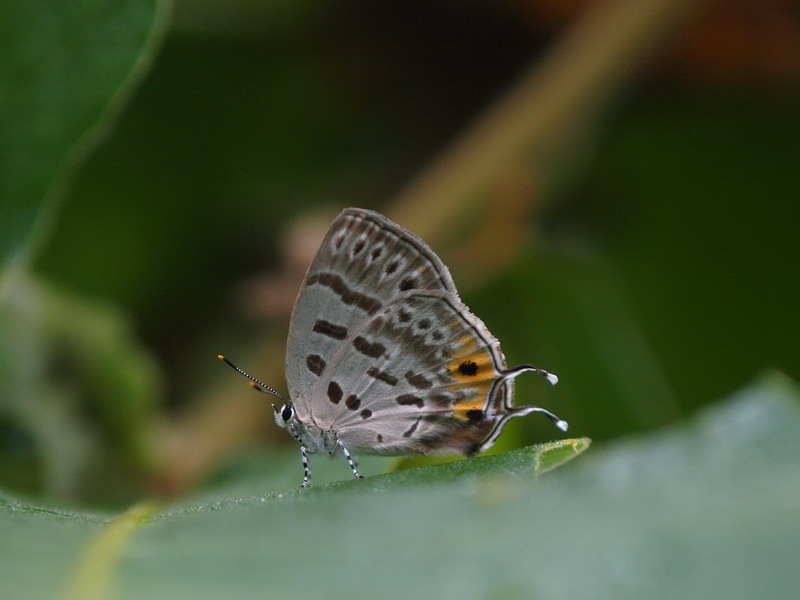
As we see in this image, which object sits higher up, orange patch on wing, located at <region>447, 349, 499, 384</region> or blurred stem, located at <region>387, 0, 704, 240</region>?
blurred stem, located at <region>387, 0, 704, 240</region>

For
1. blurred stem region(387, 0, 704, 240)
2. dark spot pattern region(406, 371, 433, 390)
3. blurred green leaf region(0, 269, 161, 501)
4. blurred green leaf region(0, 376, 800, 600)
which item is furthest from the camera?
blurred stem region(387, 0, 704, 240)

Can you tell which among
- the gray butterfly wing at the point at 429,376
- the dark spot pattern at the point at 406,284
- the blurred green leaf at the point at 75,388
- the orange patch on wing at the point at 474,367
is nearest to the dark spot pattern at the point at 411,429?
the gray butterfly wing at the point at 429,376

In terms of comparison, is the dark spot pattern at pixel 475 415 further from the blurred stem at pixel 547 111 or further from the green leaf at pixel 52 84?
the blurred stem at pixel 547 111

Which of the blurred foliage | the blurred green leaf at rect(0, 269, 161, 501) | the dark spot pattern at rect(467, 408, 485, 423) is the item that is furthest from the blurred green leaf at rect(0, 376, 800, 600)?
the blurred foliage

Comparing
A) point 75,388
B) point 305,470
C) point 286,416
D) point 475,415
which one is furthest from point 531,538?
point 75,388

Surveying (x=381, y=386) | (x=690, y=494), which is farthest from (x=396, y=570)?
(x=381, y=386)

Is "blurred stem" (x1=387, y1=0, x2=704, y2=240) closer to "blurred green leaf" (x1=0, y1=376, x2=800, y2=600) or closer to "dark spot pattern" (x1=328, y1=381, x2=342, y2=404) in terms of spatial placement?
"dark spot pattern" (x1=328, y1=381, x2=342, y2=404)

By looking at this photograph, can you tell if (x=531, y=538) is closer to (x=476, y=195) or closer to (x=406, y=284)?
(x=406, y=284)
